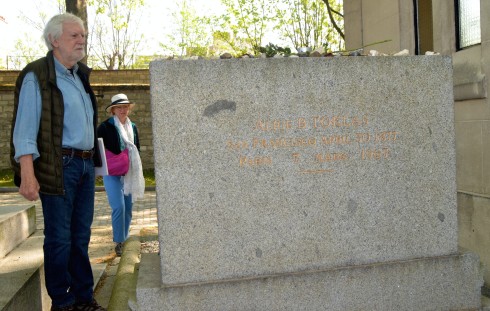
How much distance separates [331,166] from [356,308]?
3.05 feet

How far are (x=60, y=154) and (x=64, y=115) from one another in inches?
10.8

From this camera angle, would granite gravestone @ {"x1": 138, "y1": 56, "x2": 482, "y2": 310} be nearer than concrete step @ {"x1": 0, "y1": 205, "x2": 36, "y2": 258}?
Yes

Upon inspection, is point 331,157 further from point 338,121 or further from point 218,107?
point 218,107

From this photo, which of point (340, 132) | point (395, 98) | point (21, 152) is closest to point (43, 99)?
point (21, 152)

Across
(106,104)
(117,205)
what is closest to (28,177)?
(117,205)

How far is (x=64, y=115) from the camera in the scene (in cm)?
362

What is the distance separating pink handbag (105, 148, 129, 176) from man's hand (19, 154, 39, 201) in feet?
10.8

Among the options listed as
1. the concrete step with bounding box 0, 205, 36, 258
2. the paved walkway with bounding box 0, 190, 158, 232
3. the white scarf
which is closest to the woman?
the white scarf

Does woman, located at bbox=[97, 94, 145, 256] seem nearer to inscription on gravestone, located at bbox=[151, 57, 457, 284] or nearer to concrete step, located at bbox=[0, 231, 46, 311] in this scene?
concrete step, located at bbox=[0, 231, 46, 311]

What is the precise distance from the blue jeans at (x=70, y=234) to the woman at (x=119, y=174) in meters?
2.82

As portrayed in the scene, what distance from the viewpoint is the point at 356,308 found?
3.60 meters

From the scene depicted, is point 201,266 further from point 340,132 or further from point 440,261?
point 440,261

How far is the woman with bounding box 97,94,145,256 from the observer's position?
267 inches

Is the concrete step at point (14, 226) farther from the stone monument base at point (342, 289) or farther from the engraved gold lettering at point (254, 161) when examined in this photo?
the engraved gold lettering at point (254, 161)
